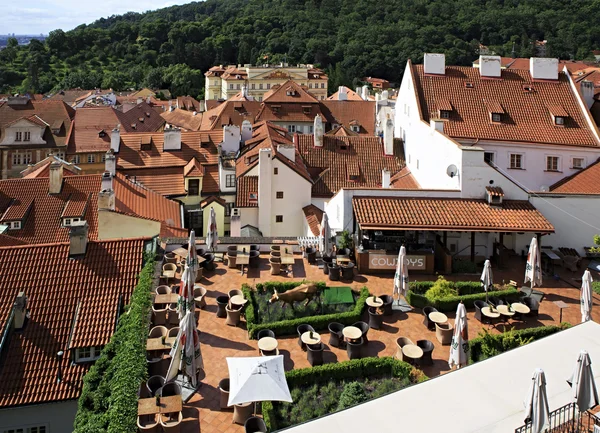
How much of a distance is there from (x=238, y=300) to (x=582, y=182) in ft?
68.7

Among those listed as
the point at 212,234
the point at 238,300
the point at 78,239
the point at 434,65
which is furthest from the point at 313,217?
the point at 78,239

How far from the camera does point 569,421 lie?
11.8 metres

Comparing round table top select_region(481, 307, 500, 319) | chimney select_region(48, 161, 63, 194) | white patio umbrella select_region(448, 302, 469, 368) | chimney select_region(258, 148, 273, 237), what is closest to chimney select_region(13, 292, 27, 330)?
white patio umbrella select_region(448, 302, 469, 368)

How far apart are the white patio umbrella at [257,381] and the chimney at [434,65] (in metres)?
27.1

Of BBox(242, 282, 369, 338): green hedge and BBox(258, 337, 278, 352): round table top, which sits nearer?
BBox(258, 337, 278, 352): round table top

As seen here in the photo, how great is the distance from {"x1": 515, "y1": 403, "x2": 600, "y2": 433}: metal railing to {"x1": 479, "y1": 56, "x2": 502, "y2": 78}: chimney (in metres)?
27.6

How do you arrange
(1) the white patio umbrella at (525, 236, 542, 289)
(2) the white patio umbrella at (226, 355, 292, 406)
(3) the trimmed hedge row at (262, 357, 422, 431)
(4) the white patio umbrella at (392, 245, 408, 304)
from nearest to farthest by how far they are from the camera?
(2) the white patio umbrella at (226, 355, 292, 406), (3) the trimmed hedge row at (262, 357, 422, 431), (4) the white patio umbrella at (392, 245, 408, 304), (1) the white patio umbrella at (525, 236, 542, 289)

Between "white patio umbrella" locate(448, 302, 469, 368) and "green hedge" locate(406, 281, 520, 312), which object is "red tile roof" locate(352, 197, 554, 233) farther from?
"white patio umbrella" locate(448, 302, 469, 368)

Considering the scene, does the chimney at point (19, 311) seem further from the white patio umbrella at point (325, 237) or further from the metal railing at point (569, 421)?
the metal railing at point (569, 421)

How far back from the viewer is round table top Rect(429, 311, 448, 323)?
17.8m

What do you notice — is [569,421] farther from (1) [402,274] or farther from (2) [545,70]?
(2) [545,70]

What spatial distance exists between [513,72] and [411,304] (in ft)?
74.1

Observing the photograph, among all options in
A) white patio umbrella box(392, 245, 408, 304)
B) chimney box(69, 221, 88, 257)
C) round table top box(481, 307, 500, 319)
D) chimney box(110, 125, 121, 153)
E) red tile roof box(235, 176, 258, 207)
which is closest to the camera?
round table top box(481, 307, 500, 319)

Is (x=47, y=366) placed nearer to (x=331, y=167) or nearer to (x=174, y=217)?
(x=174, y=217)
